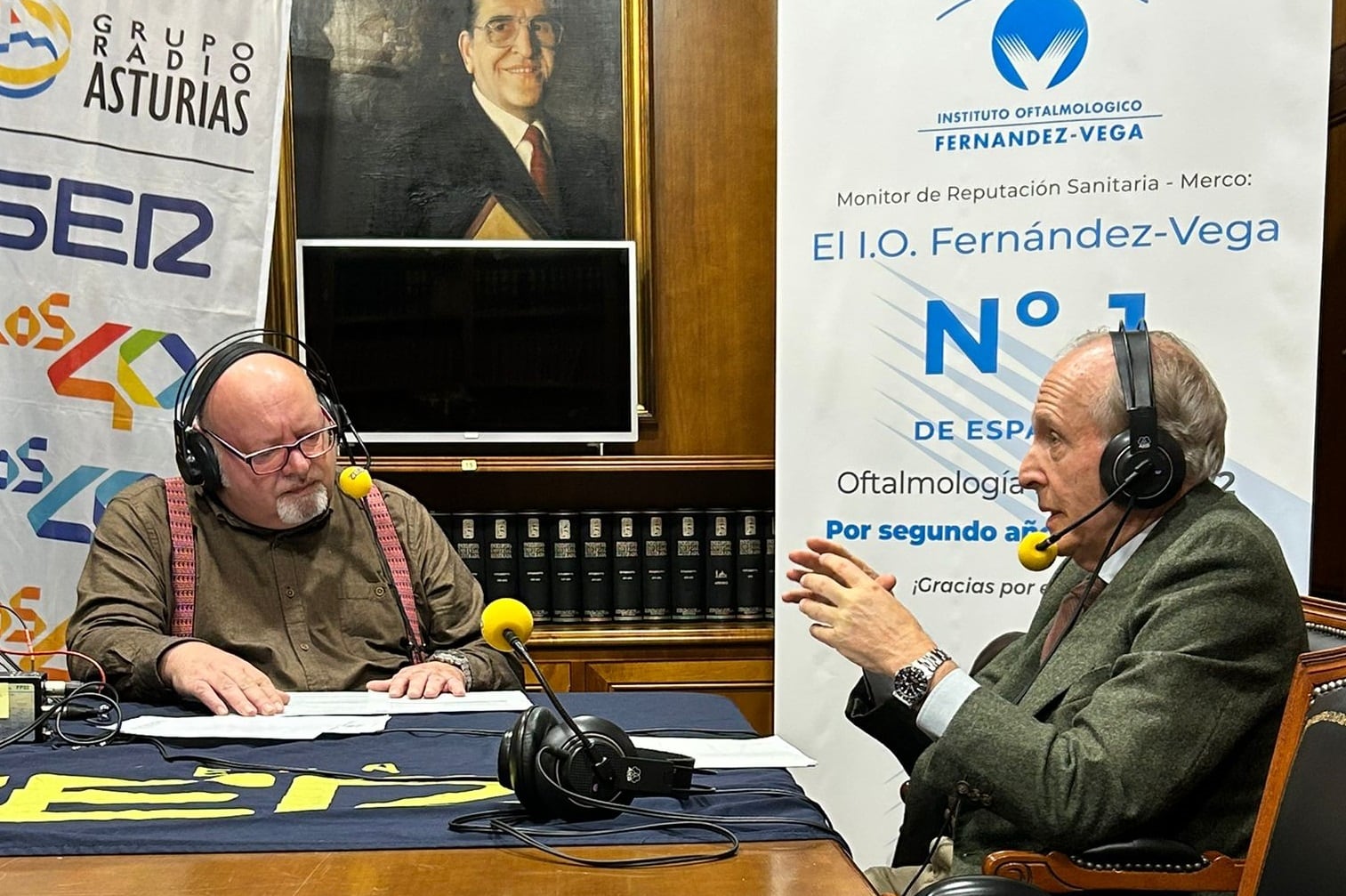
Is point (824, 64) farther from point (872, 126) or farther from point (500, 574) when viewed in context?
point (500, 574)

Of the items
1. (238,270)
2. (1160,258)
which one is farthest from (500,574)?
(1160,258)

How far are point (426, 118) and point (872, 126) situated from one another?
1.40 metres

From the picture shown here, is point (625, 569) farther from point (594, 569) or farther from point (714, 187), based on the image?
point (714, 187)

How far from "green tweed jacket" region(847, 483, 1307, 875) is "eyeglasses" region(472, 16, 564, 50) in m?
2.69

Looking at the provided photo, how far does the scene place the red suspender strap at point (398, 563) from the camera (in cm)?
248

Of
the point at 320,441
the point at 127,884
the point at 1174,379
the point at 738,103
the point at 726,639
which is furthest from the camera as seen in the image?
the point at 738,103

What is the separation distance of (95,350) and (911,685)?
2347 mm

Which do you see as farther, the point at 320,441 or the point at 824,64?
the point at 824,64

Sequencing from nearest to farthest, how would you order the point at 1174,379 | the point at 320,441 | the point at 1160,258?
the point at 1174,379 → the point at 320,441 → the point at 1160,258

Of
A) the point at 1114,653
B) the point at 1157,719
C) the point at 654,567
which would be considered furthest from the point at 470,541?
the point at 1157,719

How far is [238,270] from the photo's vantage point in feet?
10.6

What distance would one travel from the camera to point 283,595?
2.41m

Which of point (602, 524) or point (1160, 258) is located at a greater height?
point (1160, 258)

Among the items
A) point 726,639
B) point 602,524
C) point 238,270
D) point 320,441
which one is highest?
point 238,270
